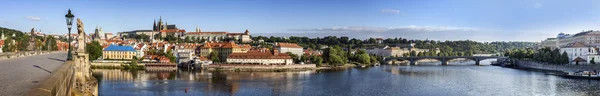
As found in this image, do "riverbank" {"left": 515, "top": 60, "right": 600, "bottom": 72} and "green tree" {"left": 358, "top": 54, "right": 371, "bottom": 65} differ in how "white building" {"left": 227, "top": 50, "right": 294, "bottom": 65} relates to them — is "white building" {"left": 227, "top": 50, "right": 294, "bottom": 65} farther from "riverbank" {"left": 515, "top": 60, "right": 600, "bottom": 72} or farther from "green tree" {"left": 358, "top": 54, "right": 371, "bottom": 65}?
"riverbank" {"left": 515, "top": 60, "right": 600, "bottom": 72}

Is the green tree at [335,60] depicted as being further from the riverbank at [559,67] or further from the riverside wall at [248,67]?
the riverbank at [559,67]

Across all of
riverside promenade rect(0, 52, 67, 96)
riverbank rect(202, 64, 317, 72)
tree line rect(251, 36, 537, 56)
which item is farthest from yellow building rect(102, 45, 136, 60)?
tree line rect(251, 36, 537, 56)

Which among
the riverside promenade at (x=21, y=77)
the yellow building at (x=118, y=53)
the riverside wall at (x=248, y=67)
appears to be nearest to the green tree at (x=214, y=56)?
the yellow building at (x=118, y=53)

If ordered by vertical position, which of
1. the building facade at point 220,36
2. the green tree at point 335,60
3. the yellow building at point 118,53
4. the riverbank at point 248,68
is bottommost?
the riverbank at point 248,68

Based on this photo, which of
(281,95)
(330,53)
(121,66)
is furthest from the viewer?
(330,53)

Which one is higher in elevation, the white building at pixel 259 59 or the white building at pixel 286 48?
the white building at pixel 286 48

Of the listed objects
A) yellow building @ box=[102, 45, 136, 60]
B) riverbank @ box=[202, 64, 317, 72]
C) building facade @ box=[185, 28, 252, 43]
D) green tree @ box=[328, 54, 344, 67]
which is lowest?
riverbank @ box=[202, 64, 317, 72]

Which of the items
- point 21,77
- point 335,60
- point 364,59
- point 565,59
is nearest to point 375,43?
point 364,59

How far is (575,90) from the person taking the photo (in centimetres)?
2262

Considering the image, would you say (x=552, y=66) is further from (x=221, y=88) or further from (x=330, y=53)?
(x=221, y=88)

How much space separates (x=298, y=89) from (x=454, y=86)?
7.37 metres

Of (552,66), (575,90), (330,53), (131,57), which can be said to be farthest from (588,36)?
(131,57)

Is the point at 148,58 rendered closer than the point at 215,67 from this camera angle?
No

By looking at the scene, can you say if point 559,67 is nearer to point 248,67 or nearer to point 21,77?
point 248,67
